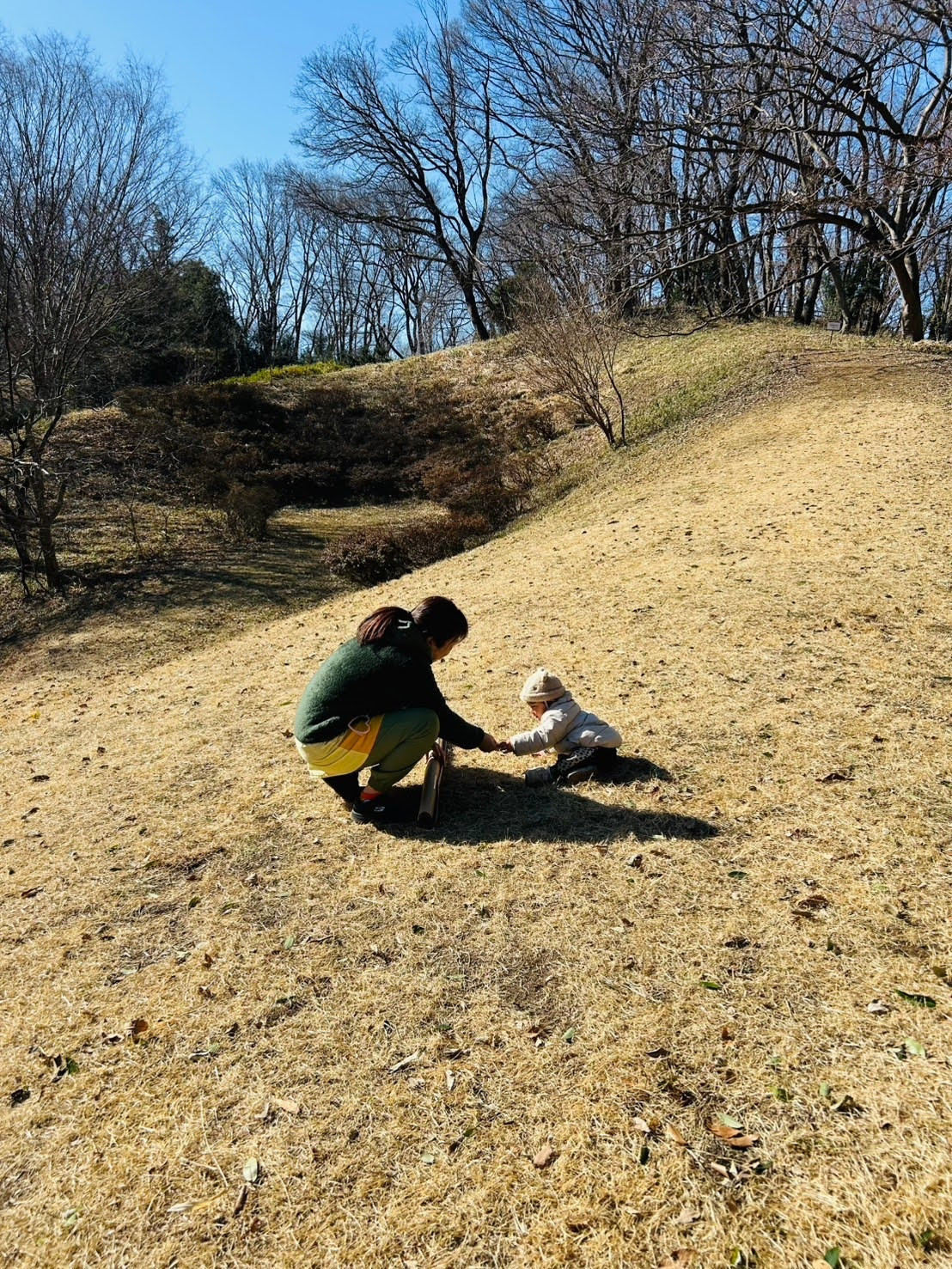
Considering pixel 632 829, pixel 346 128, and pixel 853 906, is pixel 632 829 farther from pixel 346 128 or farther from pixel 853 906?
pixel 346 128

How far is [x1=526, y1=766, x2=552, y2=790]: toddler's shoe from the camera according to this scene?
4.53 meters

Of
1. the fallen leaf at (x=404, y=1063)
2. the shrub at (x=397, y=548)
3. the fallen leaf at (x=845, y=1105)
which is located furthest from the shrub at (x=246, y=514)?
the fallen leaf at (x=845, y=1105)

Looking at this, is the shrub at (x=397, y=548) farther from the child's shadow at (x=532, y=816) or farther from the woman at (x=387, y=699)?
the woman at (x=387, y=699)

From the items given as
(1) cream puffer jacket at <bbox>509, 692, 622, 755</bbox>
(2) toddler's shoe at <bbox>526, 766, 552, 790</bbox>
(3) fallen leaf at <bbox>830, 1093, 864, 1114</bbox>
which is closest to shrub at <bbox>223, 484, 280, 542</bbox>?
(2) toddler's shoe at <bbox>526, 766, 552, 790</bbox>

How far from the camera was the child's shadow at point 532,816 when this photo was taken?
13.1ft

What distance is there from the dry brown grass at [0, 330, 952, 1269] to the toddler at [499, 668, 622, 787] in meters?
0.18

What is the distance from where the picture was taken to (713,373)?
671 inches

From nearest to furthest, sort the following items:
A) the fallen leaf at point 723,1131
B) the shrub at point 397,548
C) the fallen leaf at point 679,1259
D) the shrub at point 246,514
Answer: the fallen leaf at point 679,1259
the fallen leaf at point 723,1131
the shrub at point 397,548
the shrub at point 246,514

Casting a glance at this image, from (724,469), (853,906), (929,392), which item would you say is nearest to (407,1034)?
(853,906)

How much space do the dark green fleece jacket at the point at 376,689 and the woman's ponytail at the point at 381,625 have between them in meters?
0.03

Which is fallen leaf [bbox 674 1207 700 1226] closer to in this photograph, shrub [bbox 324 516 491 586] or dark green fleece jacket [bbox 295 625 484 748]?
dark green fleece jacket [bbox 295 625 484 748]

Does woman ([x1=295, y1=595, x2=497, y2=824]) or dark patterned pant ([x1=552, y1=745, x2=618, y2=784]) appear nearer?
woman ([x1=295, y1=595, x2=497, y2=824])

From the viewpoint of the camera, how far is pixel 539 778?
4527 mm

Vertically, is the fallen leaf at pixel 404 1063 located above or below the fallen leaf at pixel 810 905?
below
